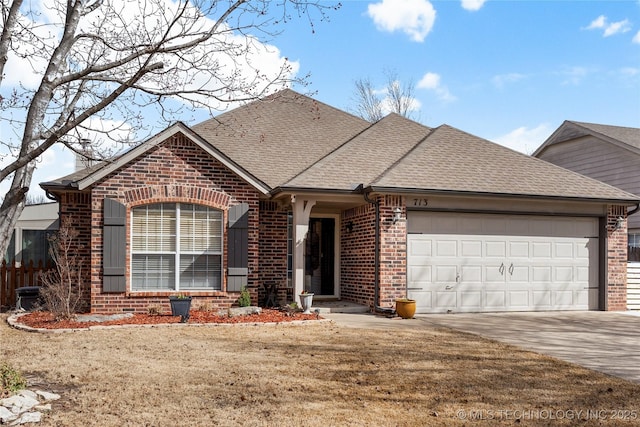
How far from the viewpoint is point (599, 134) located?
20516 millimetres

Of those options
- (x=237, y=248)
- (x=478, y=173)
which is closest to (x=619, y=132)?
(x=478, y=173)

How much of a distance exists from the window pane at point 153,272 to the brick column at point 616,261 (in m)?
10.5

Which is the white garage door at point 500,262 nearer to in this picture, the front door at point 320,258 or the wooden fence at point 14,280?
the front door at point 320,258

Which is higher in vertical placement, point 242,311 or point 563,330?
point 242,311

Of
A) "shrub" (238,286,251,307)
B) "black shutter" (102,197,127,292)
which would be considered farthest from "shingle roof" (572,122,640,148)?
"black shutter" (102,197,127,292)

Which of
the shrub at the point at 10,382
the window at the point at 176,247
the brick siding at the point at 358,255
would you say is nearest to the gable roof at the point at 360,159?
the brick siding at the point at 358,255

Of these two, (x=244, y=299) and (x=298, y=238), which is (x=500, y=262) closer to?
(x=298, y=238)

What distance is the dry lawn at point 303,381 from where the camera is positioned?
4988 mm

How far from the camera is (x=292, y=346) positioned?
8.20 m

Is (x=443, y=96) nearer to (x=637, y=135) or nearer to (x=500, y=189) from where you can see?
(x=637, y=135)

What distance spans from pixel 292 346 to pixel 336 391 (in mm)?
2512

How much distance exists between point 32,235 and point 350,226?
11223 millimetres

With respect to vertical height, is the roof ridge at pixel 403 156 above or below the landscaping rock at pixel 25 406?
above

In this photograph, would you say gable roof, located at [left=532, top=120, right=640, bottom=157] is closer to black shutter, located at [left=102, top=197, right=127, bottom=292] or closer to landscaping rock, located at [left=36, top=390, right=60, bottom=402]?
black shutter, located at [left=102, top=197, right=127, bottom=292]
